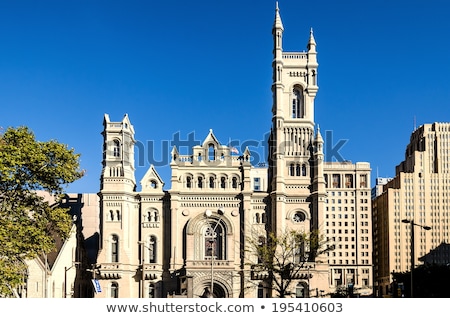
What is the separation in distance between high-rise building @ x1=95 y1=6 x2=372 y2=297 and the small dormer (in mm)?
142

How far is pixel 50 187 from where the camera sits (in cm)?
5100

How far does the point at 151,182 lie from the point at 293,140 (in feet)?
69.9

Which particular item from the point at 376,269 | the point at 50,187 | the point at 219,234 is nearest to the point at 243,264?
the point at 219,234

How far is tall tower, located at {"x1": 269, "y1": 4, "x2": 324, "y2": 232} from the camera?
9681cm

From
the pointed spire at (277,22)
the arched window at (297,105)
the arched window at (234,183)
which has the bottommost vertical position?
the arched window at (234,183)

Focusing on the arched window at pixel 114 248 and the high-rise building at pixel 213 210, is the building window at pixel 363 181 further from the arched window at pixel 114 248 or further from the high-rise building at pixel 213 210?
the arched window at pixel 114 248

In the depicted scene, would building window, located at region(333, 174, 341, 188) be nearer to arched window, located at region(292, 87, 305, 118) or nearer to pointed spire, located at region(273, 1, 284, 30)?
arched window, located at region(292, 87, 305, 118)

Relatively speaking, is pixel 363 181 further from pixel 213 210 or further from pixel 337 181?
pixel 213 210

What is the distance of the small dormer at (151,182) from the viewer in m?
98.4

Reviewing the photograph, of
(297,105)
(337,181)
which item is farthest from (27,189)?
(337,181)

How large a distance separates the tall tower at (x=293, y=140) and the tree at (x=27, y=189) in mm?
49101

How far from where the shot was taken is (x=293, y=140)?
100 meters

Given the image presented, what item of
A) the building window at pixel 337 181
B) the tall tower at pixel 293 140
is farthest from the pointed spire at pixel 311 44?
the building window at pixel 337 181
